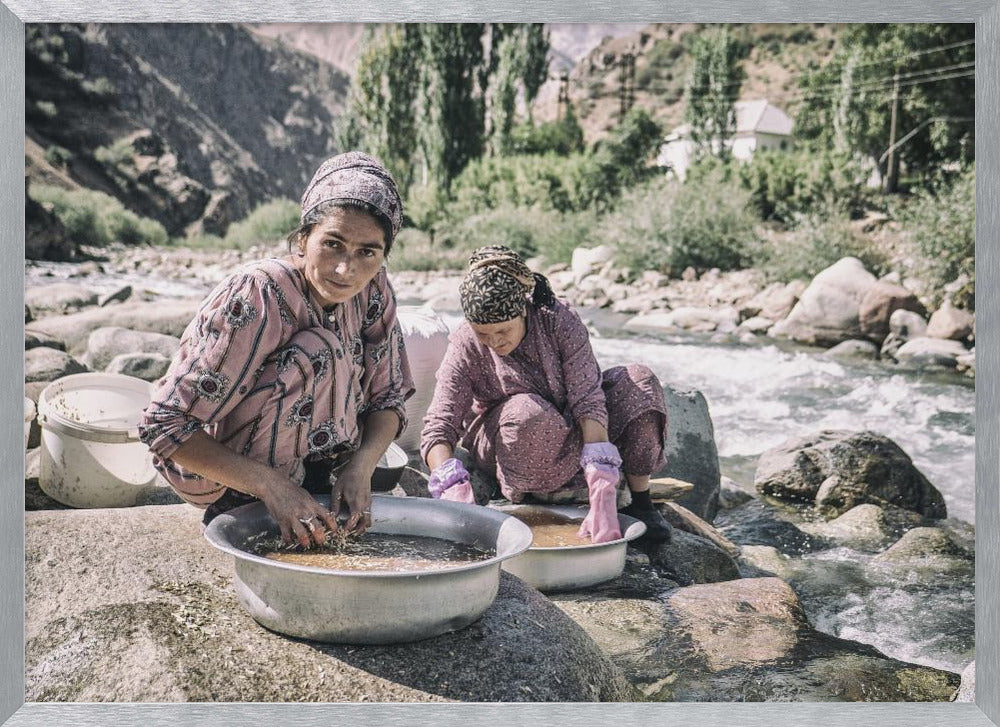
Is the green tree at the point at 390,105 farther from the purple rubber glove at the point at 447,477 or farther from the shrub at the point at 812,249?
the purple rubber glove at the point at 447,477

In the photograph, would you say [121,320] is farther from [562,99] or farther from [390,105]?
[562,99]

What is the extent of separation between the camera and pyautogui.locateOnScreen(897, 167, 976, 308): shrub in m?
5.39

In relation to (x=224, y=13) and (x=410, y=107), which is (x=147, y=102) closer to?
(x=224, y=13)

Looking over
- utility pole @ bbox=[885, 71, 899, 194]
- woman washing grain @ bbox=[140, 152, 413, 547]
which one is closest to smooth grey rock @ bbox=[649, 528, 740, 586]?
woman washing grain @ bbox=[140, 152, 413, 547]

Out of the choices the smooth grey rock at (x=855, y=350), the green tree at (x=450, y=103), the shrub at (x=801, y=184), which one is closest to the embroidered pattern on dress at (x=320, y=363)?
the smooth grey rock at (x=855, y=350)

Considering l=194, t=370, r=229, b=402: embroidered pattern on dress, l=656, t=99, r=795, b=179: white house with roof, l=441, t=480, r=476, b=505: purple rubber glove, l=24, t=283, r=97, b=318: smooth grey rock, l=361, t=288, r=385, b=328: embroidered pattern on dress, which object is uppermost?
l=656, t=99, r=795, b=179: white house with roof

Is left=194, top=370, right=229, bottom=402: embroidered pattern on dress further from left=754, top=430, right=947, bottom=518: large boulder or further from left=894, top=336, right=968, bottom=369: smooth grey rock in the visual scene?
left=894, top=336, right=968, bottom=369: smooth grey rock

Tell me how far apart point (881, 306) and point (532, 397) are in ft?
15.5

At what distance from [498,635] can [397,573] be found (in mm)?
303

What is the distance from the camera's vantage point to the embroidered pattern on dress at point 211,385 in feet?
5.38

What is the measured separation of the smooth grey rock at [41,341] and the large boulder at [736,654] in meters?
2.33

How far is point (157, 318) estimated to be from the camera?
536cm

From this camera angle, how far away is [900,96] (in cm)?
619

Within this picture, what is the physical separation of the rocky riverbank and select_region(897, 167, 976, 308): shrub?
2.00m
